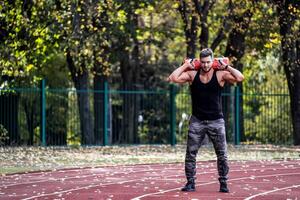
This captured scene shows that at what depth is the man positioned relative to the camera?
543 inches

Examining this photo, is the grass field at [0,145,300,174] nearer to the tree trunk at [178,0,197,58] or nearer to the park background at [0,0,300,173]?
the park background at [0,0,300,173]

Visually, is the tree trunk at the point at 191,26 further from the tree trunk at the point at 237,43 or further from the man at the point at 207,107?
the man at the point at 207,107

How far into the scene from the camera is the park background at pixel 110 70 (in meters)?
27.0

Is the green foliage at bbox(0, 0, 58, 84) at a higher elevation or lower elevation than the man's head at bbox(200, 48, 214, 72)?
higher

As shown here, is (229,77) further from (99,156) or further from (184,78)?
(99,156)

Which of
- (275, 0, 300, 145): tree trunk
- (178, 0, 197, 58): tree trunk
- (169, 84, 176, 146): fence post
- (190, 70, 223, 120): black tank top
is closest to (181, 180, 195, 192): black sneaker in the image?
(190, 70, 223, 120): black tank top

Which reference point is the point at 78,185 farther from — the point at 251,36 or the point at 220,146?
the point at 251,36

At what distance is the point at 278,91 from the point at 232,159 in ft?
44.3

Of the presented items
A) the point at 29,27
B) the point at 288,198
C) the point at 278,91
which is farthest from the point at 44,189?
the point at 278,91

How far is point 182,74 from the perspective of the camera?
45.7ft

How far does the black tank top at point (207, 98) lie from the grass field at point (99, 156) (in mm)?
6359

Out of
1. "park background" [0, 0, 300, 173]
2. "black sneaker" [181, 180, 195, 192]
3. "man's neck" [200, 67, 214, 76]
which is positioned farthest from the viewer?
"park background" [0, 0, 300, 173]

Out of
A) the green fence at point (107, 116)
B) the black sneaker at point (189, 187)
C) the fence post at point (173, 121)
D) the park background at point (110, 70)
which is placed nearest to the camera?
the black sneaker at point (189, 187)

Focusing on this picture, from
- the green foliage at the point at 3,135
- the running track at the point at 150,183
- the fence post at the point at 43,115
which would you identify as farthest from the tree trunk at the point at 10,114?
the running track at the point at 150,183
